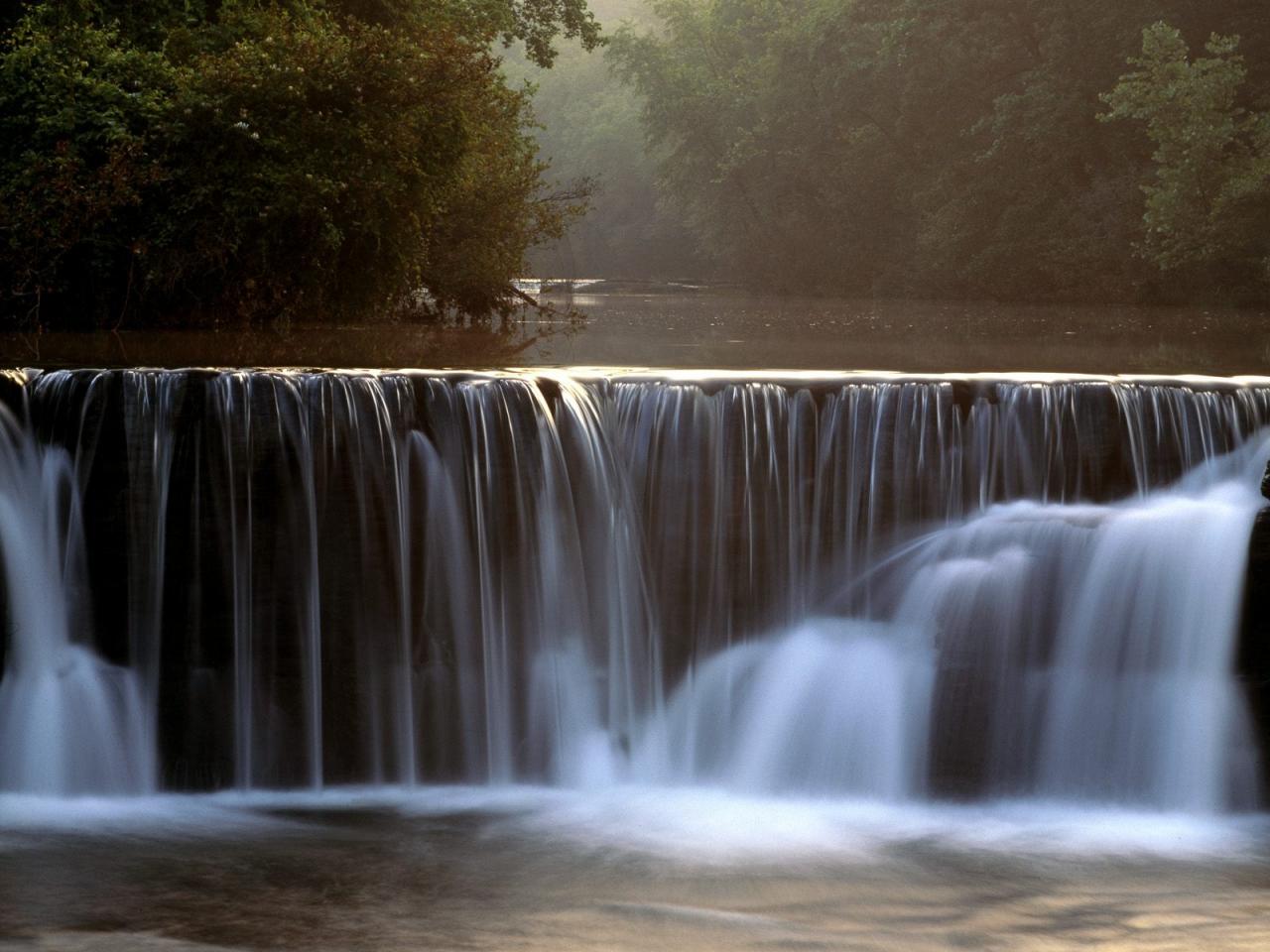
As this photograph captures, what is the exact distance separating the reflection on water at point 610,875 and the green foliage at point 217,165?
7.44 metres

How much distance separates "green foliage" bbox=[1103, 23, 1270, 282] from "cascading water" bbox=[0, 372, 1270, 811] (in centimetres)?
1810

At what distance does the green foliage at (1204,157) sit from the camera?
88.6 ft

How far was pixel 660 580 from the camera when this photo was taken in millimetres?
10242

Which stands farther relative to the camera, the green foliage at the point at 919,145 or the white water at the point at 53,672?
the green foliage at the point at 919,145

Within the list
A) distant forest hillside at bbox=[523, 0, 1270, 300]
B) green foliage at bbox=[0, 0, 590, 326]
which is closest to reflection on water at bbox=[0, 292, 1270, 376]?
green foliage at bbox=[0, 0, 590, 326]

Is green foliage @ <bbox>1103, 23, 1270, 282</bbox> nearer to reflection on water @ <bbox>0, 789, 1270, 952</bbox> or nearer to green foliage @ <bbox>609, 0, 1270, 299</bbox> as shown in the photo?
green foliage @ <bbox>609, 0, 1270, 299</bbox>

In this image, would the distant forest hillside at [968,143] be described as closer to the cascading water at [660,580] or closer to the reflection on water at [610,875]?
the cascading water at [660,580]

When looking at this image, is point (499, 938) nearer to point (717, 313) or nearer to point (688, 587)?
point (688, 587)

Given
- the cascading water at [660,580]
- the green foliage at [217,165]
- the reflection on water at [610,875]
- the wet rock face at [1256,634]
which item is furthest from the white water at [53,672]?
the wet rock face at [1256,634]

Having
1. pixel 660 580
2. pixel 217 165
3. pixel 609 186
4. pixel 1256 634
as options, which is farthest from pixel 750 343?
pixel 609 186

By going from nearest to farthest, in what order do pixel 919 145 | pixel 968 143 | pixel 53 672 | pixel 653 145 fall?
pixel 53 672
pixel 968 143
pixel 919 145
pixel 653 145

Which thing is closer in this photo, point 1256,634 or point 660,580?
point 1256,634

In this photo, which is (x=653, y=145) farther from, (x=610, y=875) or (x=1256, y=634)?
(x=610, y=875)

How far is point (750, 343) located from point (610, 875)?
10.9 m
